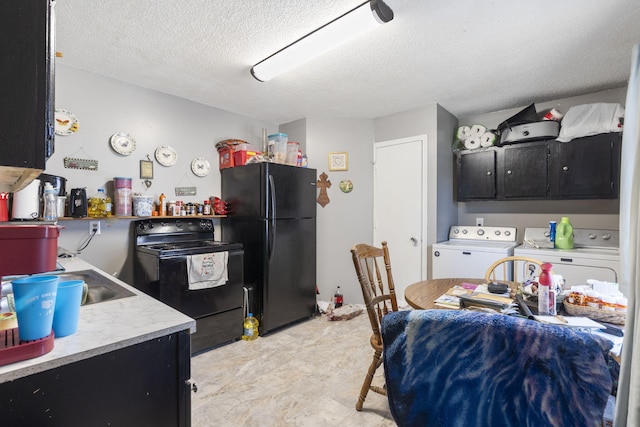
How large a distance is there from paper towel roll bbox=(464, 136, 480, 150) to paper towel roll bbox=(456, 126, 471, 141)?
51 millimetres

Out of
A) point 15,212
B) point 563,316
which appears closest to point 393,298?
Answer: point 563,316

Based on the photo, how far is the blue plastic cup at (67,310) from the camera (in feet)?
2.99

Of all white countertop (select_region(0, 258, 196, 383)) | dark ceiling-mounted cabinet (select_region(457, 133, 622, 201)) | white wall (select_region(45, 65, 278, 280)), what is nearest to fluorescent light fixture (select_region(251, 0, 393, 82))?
white wall (select_region(45, 65, 278, 280))

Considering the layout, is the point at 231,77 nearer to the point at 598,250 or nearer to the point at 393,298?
the point at 393,298

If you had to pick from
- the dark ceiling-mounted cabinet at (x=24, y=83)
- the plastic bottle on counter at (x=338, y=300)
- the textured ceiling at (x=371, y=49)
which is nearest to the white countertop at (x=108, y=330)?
the dark ceiling-mounted cabinet at (x=24, y=83)

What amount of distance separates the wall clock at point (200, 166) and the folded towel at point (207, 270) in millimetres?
1080

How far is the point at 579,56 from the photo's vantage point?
2301 millimetres

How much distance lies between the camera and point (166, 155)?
3.01m

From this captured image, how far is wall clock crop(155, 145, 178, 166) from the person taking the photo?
2.96 m

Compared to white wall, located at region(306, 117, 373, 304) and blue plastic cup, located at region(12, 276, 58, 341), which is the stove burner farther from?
blue plastic cup, located at region(12, 276, 58, 341)

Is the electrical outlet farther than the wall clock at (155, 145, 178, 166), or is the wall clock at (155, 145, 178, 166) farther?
the wall clock at (155, 145, 178, 166)

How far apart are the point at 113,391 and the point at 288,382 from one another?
148 cm

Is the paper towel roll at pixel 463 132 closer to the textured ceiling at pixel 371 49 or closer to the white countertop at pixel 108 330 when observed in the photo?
the textured ceiling at pixel 371 49

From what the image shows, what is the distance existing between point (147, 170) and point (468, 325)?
3054 millimetres
